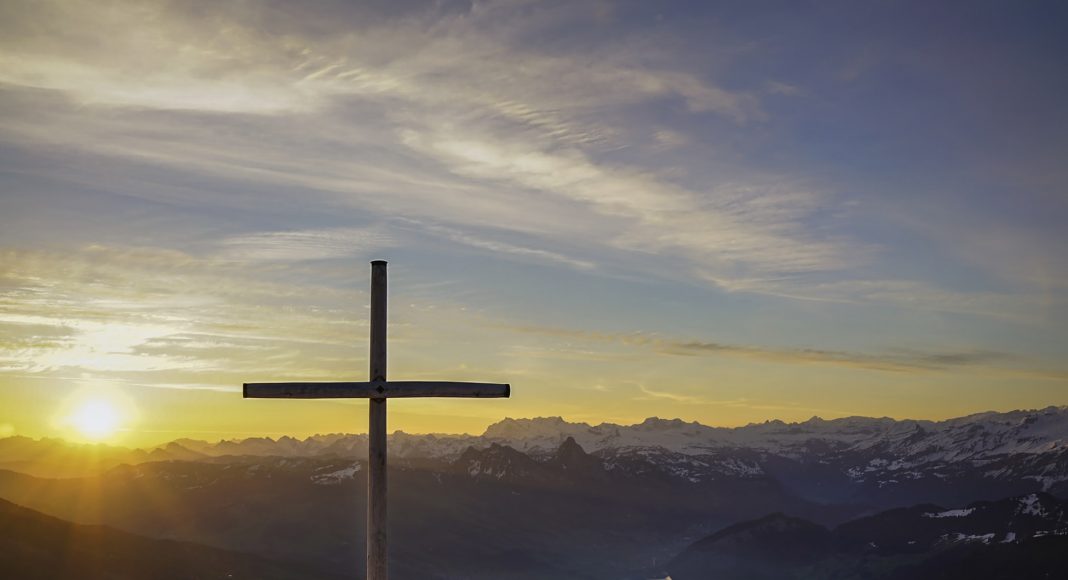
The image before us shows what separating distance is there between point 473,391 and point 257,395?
3.55 metres

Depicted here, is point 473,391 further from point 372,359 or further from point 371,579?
point 371,579

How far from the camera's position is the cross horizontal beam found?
17.1 m

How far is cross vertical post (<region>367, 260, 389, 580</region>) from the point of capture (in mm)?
16938

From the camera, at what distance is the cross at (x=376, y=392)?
55.7 feet

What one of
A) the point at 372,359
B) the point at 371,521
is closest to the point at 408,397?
the point at 372,359

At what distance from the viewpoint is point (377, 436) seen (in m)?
17.0

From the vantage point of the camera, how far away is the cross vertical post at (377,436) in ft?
55.6

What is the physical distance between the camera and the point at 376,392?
17.1m

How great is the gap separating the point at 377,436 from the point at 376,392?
71cm

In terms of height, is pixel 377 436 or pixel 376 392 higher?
pixel 376 392

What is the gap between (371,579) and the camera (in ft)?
55.8

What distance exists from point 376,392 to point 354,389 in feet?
1.17

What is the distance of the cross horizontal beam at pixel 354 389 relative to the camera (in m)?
17.1

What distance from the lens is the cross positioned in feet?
55.7
